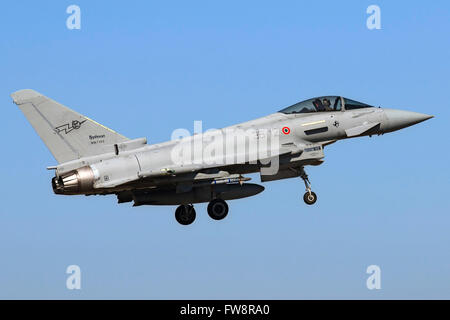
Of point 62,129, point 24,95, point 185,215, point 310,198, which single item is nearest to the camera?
point 62,129

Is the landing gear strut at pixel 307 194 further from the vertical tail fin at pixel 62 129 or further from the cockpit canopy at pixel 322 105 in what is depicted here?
the vertical tail fin at pixel 62 129

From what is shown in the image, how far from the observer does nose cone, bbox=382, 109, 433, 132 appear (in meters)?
36.8

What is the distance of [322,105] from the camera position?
36.7 m

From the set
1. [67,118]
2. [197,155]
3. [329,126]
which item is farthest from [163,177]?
[329,126]

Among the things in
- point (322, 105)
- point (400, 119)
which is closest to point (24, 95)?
point (322, 105)

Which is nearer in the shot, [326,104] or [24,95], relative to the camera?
[24,95]

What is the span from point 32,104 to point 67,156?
2.17m

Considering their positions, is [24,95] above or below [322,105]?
above

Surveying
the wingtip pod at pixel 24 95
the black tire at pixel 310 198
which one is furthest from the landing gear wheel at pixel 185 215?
the wingtip pod at pixel 24 95

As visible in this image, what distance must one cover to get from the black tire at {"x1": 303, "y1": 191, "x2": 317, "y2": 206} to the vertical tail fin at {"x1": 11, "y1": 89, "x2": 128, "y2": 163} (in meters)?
6.82

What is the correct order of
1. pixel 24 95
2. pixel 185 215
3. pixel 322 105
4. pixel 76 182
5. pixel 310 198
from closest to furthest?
pixel 76 182, pixel 24 95, pixel 310 198, pixel 322 105, pixel 185 215

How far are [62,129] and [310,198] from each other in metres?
8.95

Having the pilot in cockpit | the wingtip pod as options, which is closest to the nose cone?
the pilot in cockpit

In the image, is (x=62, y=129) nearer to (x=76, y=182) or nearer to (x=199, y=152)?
(x=76, y=182)
